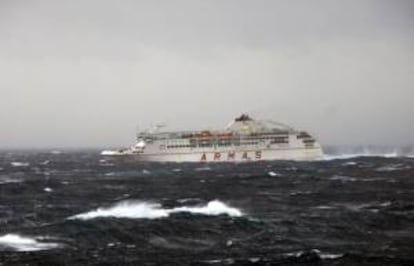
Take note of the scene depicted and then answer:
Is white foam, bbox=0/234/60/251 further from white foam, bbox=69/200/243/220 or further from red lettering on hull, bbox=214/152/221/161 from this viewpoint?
red lettering on hull, bbox=214/152/221/161

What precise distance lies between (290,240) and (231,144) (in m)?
117

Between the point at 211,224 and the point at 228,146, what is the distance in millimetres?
110057

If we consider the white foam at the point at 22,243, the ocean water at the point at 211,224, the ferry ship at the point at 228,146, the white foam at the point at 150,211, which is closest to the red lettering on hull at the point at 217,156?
the ferry ship at the point at 228,146

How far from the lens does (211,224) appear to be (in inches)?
2002

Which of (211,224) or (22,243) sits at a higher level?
(211,224)

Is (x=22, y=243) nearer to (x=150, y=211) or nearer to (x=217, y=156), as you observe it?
(x=150, y=211)

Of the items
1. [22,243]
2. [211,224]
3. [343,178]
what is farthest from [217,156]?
[22,243]

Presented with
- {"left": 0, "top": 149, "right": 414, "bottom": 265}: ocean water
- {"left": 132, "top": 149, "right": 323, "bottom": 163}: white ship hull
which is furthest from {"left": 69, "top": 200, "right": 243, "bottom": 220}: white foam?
{"left": 132, "top": 149, "right": 323, "bottom": 163}: white ship hull

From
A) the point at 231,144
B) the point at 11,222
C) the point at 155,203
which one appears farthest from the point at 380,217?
the point at 231,144

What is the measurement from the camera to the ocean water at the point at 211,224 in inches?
1507

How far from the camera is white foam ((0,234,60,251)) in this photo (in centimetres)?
4112

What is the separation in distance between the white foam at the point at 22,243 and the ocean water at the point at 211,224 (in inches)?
2.4

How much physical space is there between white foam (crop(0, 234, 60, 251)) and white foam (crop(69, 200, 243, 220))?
999 cm

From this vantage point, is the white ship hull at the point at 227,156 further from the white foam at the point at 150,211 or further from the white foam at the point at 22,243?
the white foam at the point at 22,243
